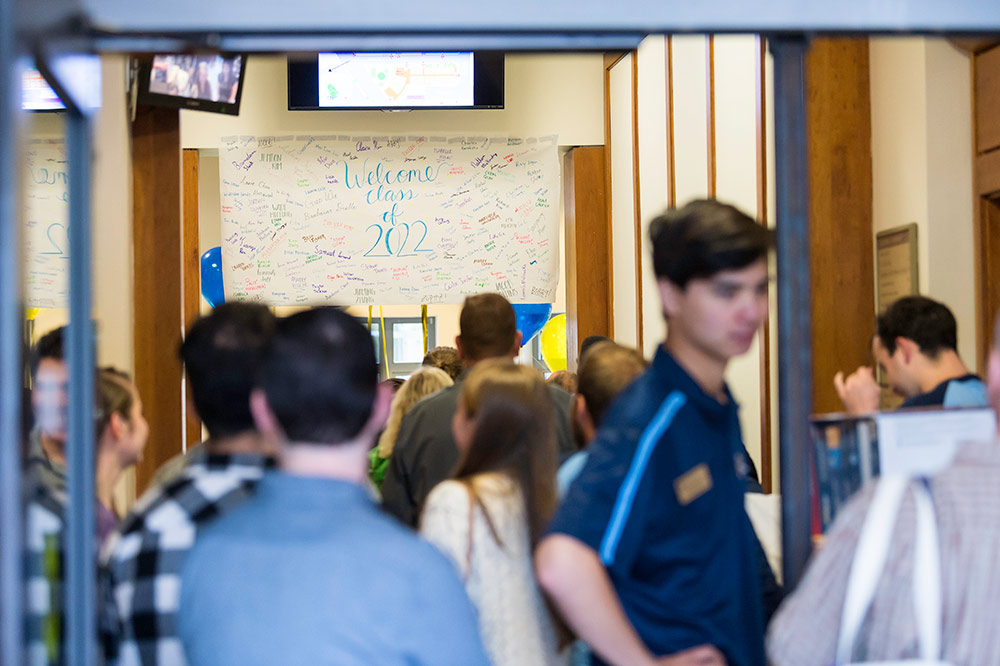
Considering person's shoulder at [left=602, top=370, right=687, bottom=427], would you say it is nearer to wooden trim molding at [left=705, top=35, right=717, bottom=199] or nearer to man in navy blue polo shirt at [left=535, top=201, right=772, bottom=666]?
man in navy blue polo shirt at [left=535, top=201, right=772, bottom=666]

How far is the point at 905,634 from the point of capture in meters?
1.42

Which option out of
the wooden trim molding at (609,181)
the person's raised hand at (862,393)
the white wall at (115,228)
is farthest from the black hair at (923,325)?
the wooden trim molding at (609,181)

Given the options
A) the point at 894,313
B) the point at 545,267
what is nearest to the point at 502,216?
the point at 545,267

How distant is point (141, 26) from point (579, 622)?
A: 111cm

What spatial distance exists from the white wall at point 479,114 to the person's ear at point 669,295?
468cm

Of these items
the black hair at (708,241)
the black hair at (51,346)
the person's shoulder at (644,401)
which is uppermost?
the black hair at (708,241)

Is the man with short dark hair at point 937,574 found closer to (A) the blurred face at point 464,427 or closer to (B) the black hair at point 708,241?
(B) the black hair at point 708,241

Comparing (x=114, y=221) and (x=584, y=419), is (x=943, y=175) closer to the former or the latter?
(x=584, y=419)

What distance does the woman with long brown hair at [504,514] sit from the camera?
2.02 metres

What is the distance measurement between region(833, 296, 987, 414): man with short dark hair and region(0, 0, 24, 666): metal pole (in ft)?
8.09

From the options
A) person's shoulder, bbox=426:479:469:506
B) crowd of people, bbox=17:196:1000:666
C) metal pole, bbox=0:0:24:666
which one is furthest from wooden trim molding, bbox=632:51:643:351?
metal pole, bbox=0:0:24:666

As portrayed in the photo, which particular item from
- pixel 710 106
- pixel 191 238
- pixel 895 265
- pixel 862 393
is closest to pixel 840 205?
pixel 895 265

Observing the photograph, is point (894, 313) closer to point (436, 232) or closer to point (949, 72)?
point (949, 72)

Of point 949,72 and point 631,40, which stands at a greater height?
point 949,72
